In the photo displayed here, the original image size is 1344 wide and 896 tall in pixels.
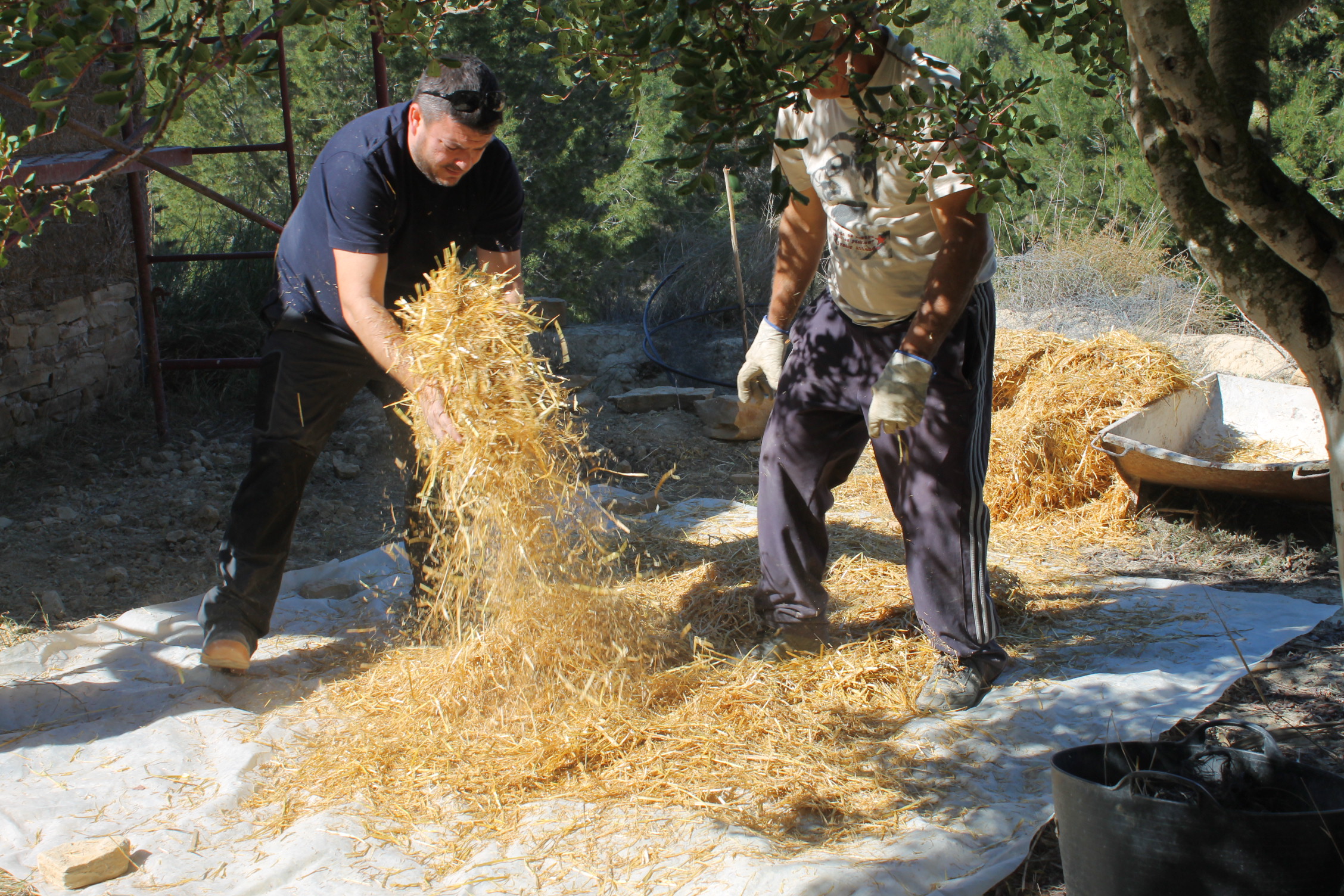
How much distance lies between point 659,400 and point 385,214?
11.6 feet

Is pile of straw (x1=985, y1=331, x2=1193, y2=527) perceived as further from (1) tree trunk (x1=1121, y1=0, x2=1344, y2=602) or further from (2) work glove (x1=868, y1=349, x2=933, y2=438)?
(1) tree trunk (x1=1121, y1=0, x2=1344, y2=602)

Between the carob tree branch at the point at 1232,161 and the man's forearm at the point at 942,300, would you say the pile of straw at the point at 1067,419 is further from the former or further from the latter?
the carob tree branch at the point at 1232,161

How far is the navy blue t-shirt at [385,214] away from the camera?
2715 millimetres

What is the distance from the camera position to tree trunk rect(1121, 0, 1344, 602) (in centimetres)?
153

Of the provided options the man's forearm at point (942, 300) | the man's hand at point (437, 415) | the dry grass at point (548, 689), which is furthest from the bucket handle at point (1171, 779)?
the man's hand at point (437, 415)

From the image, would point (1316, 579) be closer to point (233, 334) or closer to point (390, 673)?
point (390, 673)

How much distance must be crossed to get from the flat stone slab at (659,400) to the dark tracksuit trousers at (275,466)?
3.25 m

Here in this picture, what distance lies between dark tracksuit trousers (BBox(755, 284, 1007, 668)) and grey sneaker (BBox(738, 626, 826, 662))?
0.04 metres

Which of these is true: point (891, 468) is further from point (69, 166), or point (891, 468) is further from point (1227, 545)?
point (69, 166)

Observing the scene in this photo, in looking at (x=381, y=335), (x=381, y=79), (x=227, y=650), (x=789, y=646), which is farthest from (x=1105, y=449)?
(x=381, y=79)

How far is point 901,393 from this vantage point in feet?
8.16

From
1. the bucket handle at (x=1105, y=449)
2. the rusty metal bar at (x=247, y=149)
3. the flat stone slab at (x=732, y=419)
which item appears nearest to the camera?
the bucket handle at (x=1105, y=449)

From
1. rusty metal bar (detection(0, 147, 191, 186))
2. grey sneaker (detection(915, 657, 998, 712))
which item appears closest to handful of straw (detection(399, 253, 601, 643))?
grey sneaker (detection(915, 657, 998, 712))

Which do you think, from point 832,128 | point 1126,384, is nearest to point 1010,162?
point 832,128
